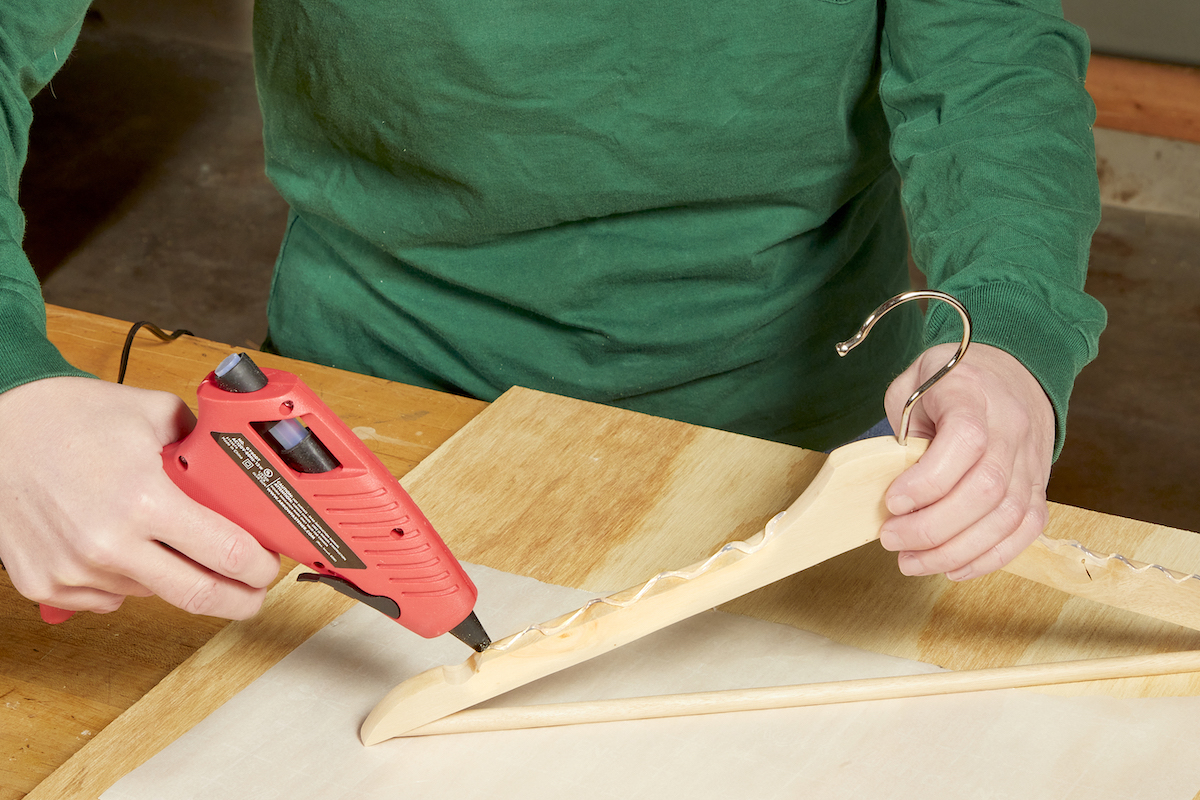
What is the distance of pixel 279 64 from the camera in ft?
3.46

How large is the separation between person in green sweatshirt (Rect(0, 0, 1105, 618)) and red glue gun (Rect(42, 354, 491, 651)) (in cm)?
2

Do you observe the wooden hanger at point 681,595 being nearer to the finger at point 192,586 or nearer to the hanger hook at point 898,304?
the hanger hook at point 898,304

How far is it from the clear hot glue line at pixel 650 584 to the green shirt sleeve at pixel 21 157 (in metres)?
0.32

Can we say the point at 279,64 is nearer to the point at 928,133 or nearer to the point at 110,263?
the point at 928,133

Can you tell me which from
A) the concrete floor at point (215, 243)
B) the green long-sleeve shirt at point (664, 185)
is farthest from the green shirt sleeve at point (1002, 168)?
the concrete floor at point (215, 243)

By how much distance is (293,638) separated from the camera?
81cm

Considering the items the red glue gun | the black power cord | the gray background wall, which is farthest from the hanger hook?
the gray background wall

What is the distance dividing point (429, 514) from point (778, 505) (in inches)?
11.5

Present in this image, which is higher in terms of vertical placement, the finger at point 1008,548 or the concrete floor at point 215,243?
the finger at point 1008,548

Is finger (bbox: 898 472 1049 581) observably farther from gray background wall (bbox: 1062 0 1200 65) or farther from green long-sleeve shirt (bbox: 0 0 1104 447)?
gray background wall (bbox: 1062 0 1200 65)

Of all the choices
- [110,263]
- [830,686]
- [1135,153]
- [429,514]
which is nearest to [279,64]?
[429,514]

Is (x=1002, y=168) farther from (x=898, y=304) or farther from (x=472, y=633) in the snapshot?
(x=472, y=633)

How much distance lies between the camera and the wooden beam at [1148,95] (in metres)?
3.23

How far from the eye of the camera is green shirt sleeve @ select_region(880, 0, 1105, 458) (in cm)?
81
